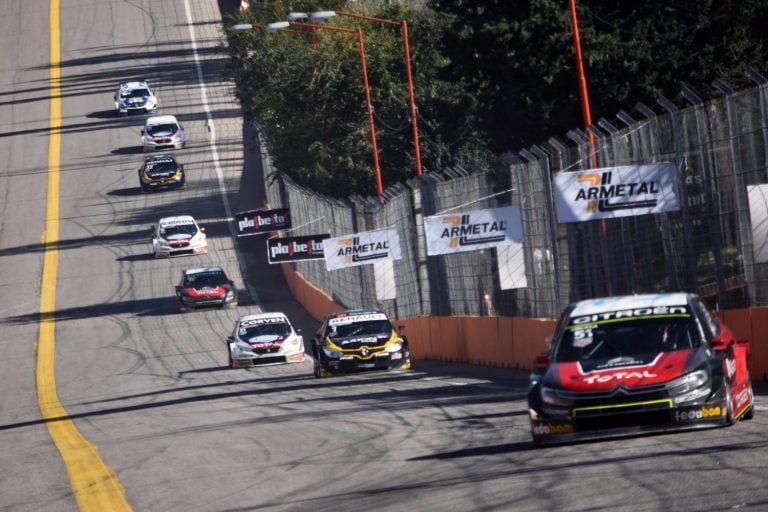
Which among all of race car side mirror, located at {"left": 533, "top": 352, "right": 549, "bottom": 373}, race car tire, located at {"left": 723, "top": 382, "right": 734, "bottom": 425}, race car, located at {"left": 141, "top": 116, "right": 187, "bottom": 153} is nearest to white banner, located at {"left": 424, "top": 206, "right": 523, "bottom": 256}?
race car side mirror, located at {"left": 533, "top": 352, "right": 549, "bottom": 373}

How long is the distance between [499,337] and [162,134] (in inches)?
2013

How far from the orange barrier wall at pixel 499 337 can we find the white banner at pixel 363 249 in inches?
64.8

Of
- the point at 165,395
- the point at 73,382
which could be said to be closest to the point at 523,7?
the point at 73,382

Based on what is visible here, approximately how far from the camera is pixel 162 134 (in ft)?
250

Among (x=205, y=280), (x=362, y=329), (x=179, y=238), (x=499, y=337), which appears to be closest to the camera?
(x=499, y=337)

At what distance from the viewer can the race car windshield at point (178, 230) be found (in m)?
59.1

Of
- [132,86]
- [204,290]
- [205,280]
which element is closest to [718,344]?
[204,290]

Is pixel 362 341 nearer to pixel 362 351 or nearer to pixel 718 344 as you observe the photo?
pixel 362 351

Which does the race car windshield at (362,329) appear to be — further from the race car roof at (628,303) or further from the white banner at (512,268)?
the race car roof at (628,303)

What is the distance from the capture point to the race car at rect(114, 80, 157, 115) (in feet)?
276

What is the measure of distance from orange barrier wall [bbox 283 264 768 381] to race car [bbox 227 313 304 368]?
2627 millimetres

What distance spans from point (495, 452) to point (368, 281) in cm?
2795

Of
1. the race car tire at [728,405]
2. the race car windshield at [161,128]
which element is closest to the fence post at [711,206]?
the race car tire at [728,405]

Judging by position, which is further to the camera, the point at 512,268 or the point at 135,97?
the point at 135,97
